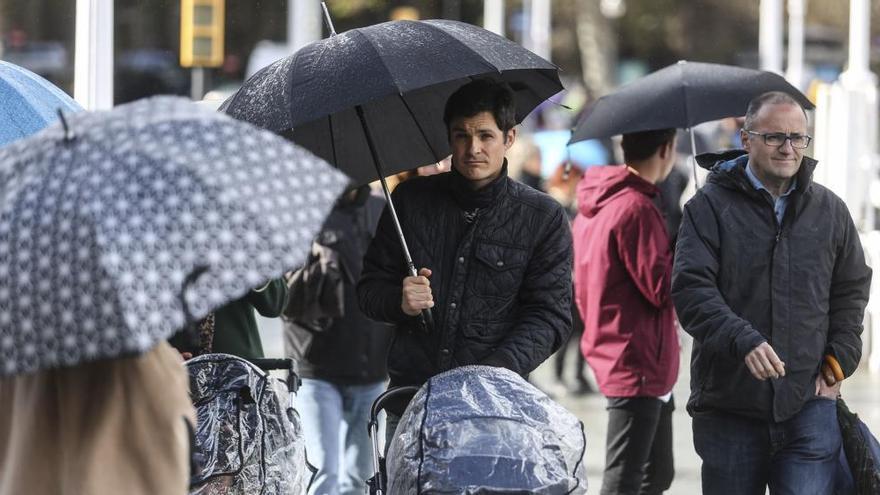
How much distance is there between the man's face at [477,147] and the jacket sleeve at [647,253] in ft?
4.67

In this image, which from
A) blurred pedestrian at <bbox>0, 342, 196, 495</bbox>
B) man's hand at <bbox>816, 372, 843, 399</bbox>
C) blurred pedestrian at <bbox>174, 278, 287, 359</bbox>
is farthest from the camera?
blurred pedestrian at <bbox>174, 278, 287, 359</bbox>

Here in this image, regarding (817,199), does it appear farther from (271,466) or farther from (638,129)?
(271,466)

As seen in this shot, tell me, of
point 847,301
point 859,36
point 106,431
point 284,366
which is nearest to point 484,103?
point 284,366

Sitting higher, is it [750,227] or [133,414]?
[750,227]

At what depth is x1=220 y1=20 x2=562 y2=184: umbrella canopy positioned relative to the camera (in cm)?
509

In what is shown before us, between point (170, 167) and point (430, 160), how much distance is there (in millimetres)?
2788

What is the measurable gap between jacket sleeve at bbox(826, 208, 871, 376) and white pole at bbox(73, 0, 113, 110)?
11.2 ft

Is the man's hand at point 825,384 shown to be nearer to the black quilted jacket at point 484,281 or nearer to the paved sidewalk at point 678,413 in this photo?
the black quilted jacket at point 484,281

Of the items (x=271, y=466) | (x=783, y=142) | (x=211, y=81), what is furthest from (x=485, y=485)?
(x=211, y=81)

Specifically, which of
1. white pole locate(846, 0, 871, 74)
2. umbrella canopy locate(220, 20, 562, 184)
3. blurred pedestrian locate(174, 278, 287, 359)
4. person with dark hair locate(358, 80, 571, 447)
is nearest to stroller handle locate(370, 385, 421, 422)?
person with dark hair locate(358, 80, 571, 447)

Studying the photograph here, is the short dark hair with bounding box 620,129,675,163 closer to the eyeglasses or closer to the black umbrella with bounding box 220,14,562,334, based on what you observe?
the black umbrella with bounding box 220,14,562,334

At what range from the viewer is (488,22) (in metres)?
27.3

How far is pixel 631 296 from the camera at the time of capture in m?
6.62

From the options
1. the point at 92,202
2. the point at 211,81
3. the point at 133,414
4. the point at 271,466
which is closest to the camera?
the point at 92,202
